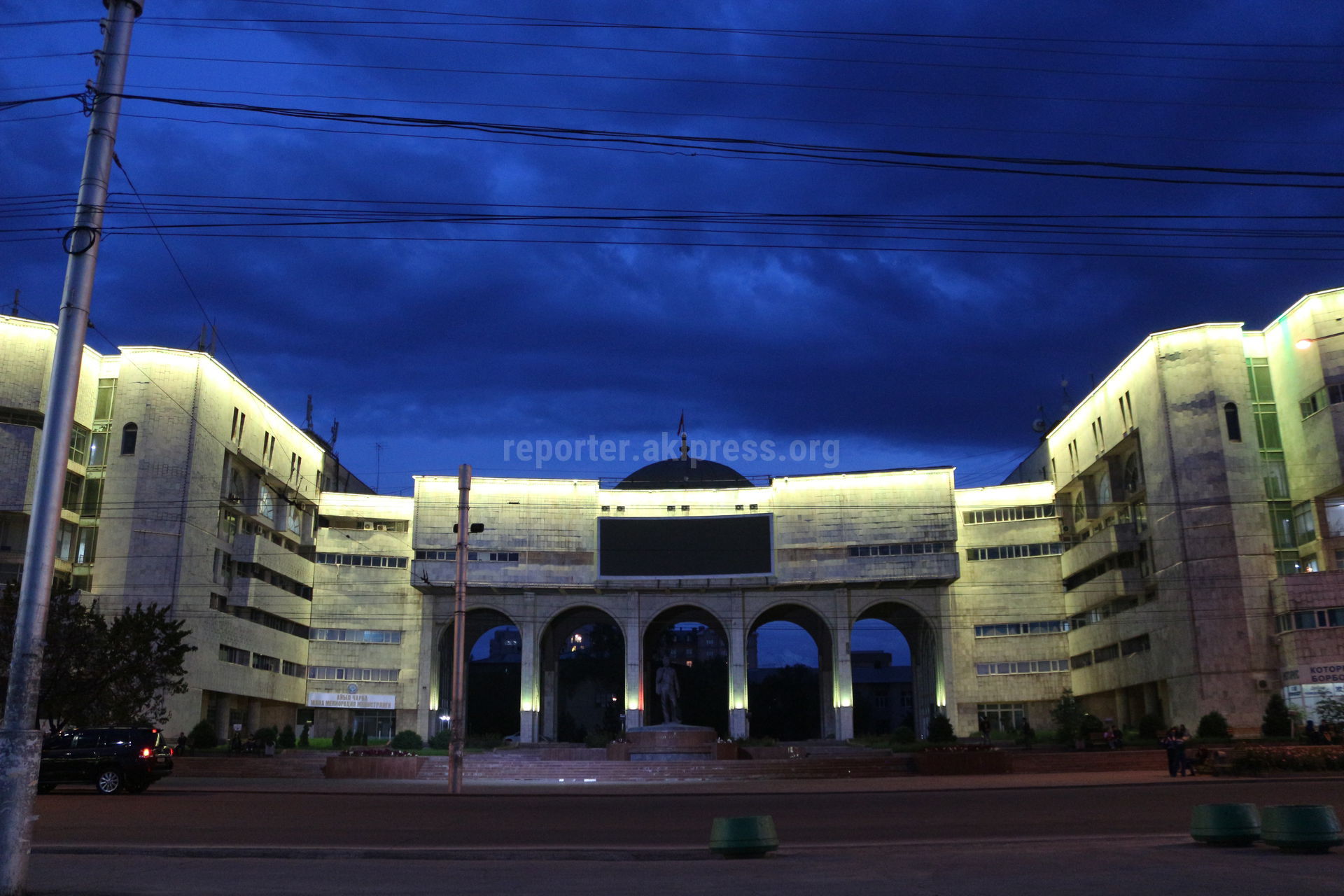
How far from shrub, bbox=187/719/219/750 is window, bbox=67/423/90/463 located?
48.8 feet

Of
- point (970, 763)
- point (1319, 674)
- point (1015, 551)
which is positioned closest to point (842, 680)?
point (1015, 551)

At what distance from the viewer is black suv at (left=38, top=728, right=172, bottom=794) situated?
26984mm

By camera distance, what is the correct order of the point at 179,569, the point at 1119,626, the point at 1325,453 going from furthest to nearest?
the point at 1119,626 → the point at 179,569 → the point at 1325,453

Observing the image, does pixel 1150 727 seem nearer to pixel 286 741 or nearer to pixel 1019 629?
pixel 1019 629

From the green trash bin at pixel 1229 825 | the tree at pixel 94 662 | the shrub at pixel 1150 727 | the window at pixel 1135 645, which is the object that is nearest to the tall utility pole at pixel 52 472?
the green trash bin at pixel 1229 825

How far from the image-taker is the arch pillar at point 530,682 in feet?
220

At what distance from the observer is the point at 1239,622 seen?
161 ft

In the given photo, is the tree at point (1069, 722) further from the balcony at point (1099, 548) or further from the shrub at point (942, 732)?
the balcony at point (1099, 548)

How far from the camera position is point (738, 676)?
67625 millimetres

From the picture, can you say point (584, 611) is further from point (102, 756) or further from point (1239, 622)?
point (102, 756)

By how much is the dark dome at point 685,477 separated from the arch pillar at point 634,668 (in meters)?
8.89

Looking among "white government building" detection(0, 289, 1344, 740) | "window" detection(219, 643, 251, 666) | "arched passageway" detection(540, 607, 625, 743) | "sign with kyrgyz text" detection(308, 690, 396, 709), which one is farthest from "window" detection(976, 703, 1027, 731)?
"window" detection(219, 643, 251, 666)

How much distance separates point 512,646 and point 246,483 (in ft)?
227

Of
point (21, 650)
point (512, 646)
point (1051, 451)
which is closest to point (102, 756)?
point (21, 650)
